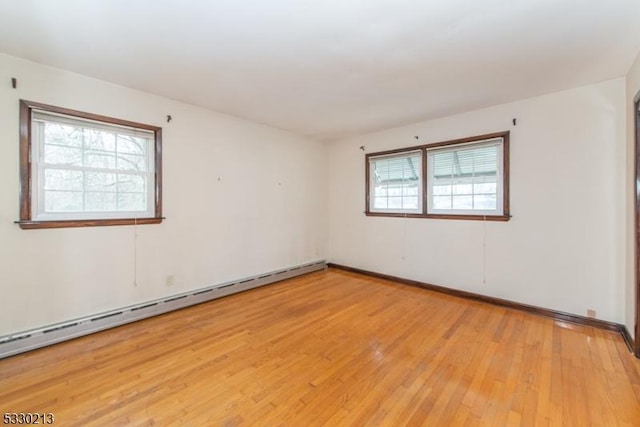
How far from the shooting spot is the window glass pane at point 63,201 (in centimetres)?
252

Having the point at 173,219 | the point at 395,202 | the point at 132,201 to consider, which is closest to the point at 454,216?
the point at 395,202

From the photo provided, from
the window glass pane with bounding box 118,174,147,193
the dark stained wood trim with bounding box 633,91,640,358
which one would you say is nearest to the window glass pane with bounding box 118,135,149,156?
the window glass pane with bounding box 118,174,147,193

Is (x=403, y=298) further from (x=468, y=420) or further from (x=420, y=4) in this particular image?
(x=420, y=4)

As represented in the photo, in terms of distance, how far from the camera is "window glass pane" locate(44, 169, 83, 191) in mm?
2518

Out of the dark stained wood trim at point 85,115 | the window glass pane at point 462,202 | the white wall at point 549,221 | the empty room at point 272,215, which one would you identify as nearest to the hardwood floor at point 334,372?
the empty room at point 272,215

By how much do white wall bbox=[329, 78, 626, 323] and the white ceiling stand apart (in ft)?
1.07

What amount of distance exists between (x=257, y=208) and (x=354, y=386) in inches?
113

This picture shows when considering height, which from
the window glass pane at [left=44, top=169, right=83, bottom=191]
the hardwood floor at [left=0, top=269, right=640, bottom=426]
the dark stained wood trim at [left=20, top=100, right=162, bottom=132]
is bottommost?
the hardwood floor at [left=0, top=269, right=640, bottom=426]

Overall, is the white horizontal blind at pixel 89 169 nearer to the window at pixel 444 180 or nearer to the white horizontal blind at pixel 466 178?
the window at pixel 444 180

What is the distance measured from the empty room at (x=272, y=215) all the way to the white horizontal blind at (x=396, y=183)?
49 millimetres

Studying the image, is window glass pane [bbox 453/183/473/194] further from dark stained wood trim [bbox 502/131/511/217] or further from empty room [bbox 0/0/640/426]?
dark stained wood trim [bbox 502/131/511/217]

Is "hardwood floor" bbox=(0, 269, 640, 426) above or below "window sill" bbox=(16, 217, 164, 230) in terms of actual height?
below

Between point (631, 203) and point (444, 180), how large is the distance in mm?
1809

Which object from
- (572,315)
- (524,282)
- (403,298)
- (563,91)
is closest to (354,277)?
(403,298)
